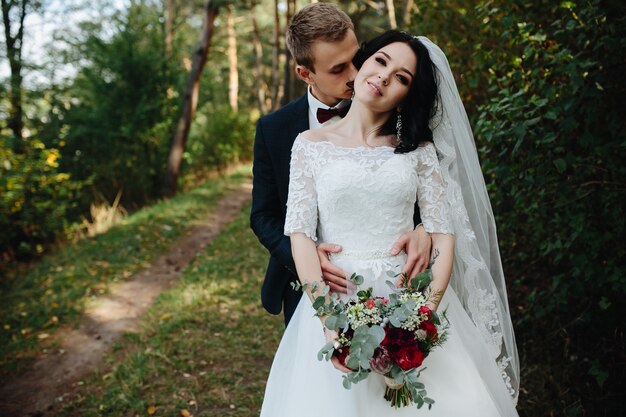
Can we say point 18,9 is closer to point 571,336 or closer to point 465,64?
point 465,64

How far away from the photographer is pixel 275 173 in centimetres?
256

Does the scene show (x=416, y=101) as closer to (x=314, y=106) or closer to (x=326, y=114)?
(x=326, y=114)

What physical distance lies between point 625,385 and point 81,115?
38.5ft

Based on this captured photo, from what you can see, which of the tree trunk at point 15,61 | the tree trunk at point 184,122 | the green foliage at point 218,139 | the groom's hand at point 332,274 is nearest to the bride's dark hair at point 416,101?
the groom's hand at point 332,274

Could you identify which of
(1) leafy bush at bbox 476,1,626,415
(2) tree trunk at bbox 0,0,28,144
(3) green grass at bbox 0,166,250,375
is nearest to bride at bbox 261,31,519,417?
(1) leafy bush at bbox 476,1,626,415

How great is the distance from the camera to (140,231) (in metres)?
8.24

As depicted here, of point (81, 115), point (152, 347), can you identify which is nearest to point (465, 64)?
point (152, 347)

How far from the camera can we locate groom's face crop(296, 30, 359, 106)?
8.03 ft

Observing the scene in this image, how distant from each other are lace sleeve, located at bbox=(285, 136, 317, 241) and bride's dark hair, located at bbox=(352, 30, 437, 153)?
1.27ft

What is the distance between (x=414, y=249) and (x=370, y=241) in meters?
0.19

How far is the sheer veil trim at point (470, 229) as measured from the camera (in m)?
2.29

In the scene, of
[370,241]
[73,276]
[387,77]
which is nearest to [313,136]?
[387,77]

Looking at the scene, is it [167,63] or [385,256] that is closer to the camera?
[385,256]

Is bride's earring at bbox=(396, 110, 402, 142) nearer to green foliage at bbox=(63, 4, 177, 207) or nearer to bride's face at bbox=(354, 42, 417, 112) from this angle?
bride's face at bbox=(354, 42, 417, 112)
